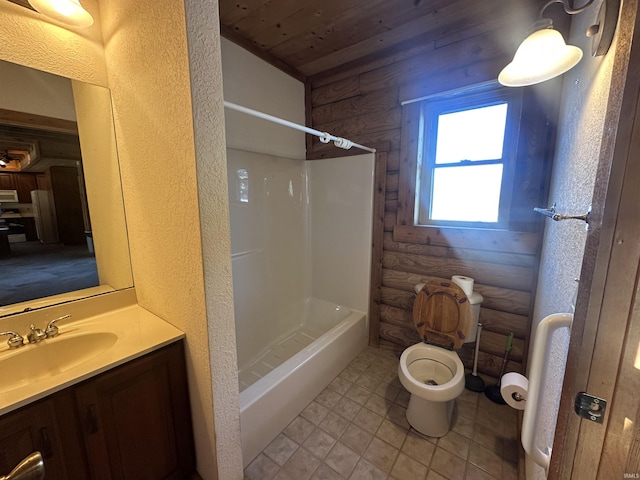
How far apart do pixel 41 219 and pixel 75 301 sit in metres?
0.43

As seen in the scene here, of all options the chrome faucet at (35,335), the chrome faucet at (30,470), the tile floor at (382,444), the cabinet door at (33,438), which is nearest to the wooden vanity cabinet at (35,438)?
the cabinet door at (33,438)

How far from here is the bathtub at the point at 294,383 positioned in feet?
4.58

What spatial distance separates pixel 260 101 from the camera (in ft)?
7.11

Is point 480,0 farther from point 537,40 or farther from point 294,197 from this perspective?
point 294,197

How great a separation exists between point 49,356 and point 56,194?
0.75 metres

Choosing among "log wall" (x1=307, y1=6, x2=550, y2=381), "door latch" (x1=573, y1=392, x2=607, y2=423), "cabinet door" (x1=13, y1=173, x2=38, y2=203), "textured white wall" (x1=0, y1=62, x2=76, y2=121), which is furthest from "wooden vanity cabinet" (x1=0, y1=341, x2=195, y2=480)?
"log wall" (x1=307, y1=6, x2=550, y2=381)

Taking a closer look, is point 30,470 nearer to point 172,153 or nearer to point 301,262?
point 172,153

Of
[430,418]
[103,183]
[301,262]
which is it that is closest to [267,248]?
[301,262]

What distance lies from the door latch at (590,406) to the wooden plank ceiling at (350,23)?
2036 millimetres

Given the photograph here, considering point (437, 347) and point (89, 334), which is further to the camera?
point (437, 347)

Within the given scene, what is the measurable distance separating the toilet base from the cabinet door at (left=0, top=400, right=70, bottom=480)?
166 cm

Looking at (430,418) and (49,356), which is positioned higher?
(49,356)

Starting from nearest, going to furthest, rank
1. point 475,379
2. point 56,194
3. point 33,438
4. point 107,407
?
point 33,438
point 107,407
point 56,194
point 475,379

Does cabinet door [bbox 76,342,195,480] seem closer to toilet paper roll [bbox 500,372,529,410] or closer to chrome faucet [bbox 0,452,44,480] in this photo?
chrome faucet [bbox 0,452,44,480]
